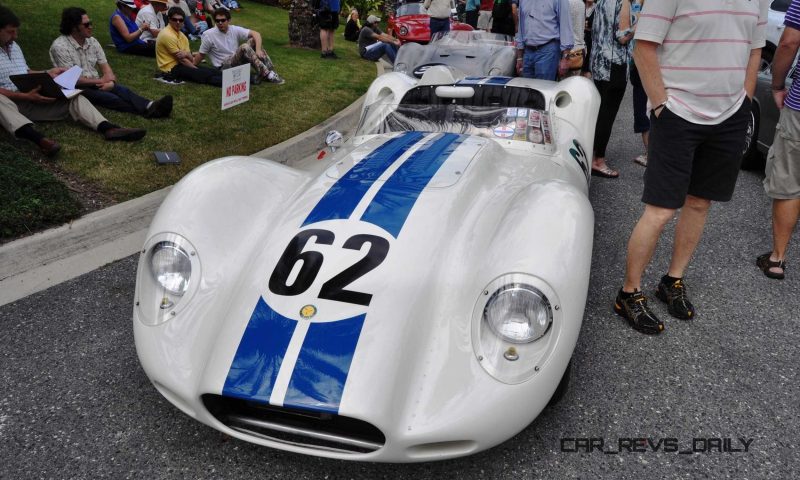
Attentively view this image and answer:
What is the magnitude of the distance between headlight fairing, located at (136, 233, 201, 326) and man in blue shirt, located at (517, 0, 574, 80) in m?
4.62

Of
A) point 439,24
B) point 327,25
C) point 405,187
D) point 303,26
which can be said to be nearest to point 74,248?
point 405,187

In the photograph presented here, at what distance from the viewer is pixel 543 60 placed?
19.7 feet

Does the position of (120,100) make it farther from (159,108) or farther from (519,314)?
(519,314)

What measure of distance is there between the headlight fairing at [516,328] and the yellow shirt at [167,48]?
6725 millimetres

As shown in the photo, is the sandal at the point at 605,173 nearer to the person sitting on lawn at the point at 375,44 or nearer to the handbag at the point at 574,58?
the handbag at the point at 574,58

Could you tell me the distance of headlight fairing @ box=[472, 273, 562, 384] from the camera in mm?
2006

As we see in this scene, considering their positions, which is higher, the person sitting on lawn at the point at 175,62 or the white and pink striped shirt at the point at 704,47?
the white and pink striped shirt at the point at 704,47

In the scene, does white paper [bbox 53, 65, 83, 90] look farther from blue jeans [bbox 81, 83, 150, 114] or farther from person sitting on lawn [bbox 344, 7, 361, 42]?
person sitting on lawn [bbox 344, 7, 361, 42]

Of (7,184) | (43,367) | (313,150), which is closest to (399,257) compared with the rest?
(43,367)

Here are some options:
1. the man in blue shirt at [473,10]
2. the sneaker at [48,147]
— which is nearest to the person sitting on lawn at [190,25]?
the man in blue shirt at [473,10]

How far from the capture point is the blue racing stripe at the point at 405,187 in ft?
7.85

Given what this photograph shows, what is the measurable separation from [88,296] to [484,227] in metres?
2.27

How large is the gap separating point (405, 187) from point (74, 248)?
242cm

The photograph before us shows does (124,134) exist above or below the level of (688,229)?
below
